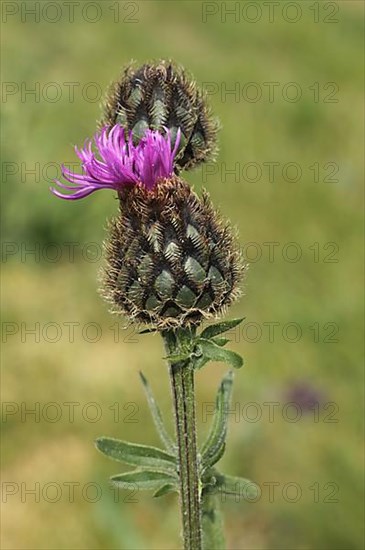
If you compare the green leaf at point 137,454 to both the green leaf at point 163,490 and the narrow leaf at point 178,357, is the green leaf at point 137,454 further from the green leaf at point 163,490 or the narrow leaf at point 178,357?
the narrow leaf at point 178,357

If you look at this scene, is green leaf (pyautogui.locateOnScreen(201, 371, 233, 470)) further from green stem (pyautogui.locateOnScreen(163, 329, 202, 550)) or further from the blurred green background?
the blurred green background

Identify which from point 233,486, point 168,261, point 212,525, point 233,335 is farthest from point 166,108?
point 233,335

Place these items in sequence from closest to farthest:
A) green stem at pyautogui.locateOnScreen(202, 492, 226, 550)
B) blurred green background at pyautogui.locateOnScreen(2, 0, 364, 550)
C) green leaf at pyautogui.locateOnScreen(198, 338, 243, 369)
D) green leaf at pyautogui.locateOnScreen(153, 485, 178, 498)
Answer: green leaf at pyautogui.locateOnScreen(198, 338, 243, 369) → green leaf at pyautogui.locateOnScreen(153, 485, 178, 498) → green stem at pyautogui.locateOnScreen(202, 492, 226, 550) → blurred green background at pyautogui.locateOnScreen(2, 0, 364, 550)

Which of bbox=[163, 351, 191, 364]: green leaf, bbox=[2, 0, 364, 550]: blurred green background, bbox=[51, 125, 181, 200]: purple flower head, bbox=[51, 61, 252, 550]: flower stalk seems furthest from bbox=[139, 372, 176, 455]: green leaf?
bbox=[2, 0, 364, 550]: blurred green background

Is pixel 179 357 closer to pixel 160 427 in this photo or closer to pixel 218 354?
pixel 218 354

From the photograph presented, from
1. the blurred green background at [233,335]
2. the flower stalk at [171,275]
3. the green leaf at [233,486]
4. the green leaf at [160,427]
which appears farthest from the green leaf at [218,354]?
the blurred green background at [233,335]

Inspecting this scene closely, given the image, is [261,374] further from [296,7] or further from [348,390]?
[296,7]

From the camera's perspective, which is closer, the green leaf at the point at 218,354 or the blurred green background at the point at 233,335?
the green leaf at the point at 218,354
